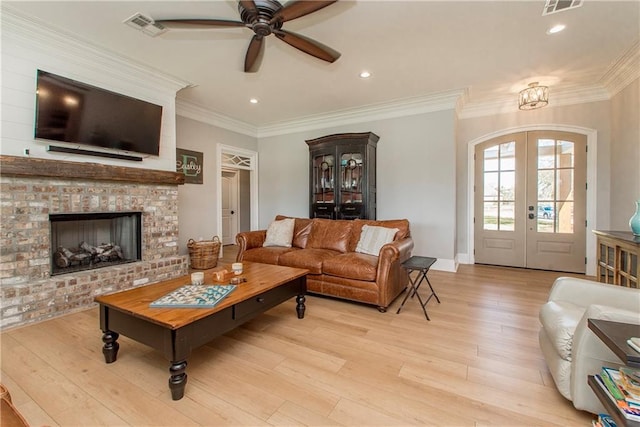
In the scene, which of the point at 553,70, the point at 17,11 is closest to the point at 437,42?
the point at 553,70

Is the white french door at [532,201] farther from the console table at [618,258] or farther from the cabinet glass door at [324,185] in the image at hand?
the cabinet glass door at [324,185]

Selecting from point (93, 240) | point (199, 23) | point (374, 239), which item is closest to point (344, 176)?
point (374, 239)

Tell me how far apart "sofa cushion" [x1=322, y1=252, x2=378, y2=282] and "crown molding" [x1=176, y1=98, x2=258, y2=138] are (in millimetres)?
3673

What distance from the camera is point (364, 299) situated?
9.66 feet

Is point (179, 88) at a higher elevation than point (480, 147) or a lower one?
higher

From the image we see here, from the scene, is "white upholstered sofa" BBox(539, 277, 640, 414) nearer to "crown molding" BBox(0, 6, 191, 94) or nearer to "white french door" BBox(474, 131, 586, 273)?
"white french door" BBox(474, 131, 586, 273)

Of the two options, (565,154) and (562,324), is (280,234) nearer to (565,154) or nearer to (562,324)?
A: (562,324)

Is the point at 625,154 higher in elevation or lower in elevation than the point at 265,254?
higher

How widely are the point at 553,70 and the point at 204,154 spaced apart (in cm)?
539

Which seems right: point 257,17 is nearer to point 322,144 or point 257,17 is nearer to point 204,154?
point 322,144

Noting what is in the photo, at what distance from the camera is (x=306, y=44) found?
241 cm

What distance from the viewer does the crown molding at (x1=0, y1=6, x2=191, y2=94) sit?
2.63 metres

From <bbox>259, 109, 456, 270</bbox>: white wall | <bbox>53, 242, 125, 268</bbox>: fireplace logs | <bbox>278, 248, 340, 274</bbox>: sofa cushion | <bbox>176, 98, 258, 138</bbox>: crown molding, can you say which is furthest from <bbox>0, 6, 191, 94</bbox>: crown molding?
<bbox>259, 109, 456, 270</bbox>: white wall

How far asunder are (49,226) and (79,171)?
623 mm
